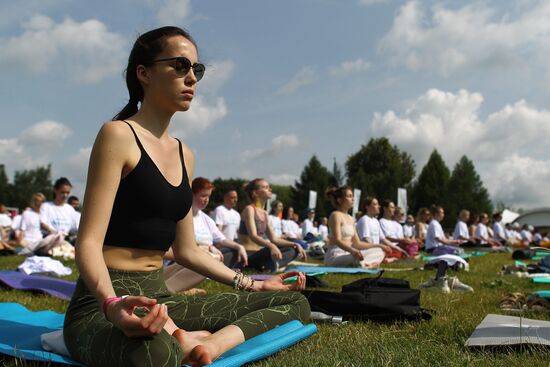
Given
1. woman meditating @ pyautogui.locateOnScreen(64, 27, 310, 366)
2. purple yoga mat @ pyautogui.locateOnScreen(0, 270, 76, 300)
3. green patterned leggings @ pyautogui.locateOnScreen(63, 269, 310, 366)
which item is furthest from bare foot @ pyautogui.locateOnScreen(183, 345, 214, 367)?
purple yoga mat @ pyautogui.locateOnScreen(0, 270, 76, 300)

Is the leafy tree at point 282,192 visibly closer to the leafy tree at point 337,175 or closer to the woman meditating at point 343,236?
the leafy tree at point 337,175

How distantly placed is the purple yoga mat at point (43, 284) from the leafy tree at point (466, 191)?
1922 inches

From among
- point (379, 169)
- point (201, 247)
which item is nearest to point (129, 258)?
point (201, 247)

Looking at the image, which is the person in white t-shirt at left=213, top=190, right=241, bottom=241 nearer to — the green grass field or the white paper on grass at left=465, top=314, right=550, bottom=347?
the green grass field

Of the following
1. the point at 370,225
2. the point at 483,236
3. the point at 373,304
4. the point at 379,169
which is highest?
the point at 379,169

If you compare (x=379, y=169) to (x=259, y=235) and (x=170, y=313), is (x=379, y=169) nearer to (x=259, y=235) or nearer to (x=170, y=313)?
(x=259, y=235)

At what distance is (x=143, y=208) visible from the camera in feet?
7.77

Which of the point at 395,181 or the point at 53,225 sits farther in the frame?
the point at 395,181

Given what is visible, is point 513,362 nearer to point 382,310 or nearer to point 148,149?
point 382,310

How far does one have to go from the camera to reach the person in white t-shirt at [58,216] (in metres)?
10.5

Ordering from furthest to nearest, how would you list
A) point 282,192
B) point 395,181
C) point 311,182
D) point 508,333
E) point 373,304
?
point 282,192
point 311,182
point 395,181
point 373,304
point 508,333

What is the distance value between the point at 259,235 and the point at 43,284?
402cm

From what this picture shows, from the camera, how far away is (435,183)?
2085 inches

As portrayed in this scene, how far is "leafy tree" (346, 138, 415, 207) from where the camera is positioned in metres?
51.8
